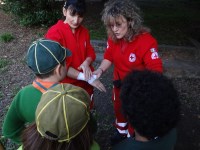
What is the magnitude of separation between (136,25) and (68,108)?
1461mm

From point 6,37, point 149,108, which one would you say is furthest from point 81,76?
point 6,37

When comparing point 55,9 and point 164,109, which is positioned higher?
point 164,109

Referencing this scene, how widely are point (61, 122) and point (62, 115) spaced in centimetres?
4

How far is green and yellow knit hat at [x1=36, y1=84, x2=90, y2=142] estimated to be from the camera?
1.47 metres

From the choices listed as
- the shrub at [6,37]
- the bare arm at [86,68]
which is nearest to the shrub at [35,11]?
the shrub at [6,37]

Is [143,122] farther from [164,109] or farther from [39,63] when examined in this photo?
[39,63]

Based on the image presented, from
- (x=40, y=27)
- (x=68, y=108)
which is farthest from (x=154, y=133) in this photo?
(x=40, y=27)

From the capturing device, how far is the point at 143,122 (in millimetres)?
1649

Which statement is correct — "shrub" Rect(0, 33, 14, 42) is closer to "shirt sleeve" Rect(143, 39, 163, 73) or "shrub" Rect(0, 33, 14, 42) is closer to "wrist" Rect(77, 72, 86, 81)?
"wrist" Rect(77, 72, 86, 81)

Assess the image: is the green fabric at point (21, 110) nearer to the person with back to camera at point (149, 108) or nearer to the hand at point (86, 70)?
the person with back to camera at point (149, 108)

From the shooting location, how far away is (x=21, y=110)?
78.4 inches

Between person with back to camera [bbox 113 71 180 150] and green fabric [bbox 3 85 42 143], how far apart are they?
1.93 ft

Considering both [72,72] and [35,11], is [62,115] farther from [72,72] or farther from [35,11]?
[35,11]

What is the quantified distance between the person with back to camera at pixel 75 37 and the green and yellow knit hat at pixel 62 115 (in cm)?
119
